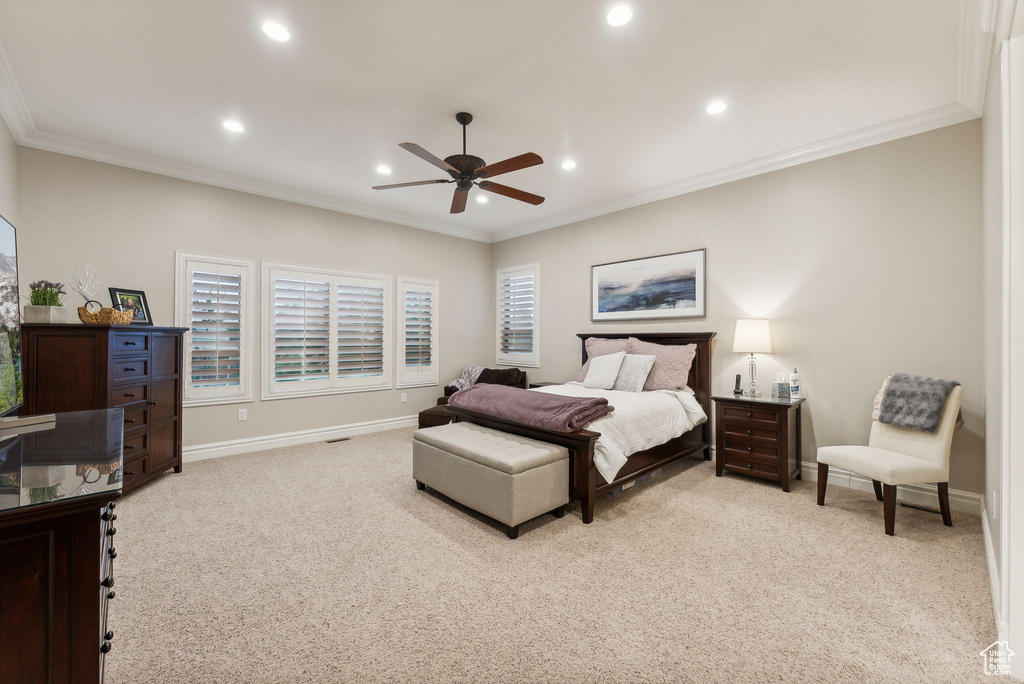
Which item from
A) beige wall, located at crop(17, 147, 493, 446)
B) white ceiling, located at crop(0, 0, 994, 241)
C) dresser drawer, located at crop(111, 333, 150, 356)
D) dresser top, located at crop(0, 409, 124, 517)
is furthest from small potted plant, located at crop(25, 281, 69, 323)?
dresser top, located at crop(0, 409, 124, 517)

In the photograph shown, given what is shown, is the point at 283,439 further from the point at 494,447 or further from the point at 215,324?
the point at 494,447

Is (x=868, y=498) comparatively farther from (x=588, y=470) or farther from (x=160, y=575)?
(x=160, y=575)

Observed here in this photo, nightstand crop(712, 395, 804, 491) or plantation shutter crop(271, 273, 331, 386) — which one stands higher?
plantation shutter crop(271, 273, 331, 386)

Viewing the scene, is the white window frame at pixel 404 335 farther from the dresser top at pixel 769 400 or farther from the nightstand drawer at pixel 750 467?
the nightstand drawer at pixel 750 467

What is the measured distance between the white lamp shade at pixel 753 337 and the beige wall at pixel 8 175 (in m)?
5.66

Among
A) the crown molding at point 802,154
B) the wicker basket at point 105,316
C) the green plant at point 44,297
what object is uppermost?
the crown molding at point 802,154

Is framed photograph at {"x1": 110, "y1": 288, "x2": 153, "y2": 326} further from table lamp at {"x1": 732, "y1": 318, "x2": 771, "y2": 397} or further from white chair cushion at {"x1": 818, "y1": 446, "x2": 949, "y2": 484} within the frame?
white chair cushion at {"x1": 818, "y1": 446, "x2": 949, "y2": 484}

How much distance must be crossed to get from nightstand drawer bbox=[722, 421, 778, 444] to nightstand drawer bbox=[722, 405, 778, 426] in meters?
0.03

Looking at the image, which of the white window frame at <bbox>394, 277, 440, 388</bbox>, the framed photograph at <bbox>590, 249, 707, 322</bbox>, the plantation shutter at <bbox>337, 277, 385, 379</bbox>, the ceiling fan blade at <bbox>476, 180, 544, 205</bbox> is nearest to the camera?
the ceiling fan blade at <bbox>476, 180, 544, 205</bbox>

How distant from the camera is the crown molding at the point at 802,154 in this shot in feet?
10.3

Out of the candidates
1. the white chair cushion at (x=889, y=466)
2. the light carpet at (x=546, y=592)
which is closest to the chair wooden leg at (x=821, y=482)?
the light carpet at (x=546, y=592)

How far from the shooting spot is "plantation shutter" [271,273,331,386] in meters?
4.85

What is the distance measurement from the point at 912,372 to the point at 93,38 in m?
5.73

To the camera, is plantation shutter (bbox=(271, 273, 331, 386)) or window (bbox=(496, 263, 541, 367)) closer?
plantation shutter (bbox=(271, 273, 331, 386))
